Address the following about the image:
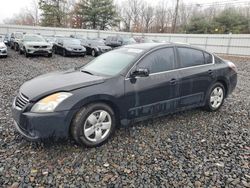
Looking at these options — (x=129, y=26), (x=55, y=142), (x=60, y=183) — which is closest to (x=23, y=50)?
(x=55, y=142)

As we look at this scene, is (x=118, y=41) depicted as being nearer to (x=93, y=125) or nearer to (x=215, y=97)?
(x=215, y=97)

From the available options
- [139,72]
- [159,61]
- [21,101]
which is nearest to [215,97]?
[159,61]

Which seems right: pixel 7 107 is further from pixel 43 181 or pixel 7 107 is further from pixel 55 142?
pixel 43 181

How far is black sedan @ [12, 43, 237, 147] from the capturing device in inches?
130

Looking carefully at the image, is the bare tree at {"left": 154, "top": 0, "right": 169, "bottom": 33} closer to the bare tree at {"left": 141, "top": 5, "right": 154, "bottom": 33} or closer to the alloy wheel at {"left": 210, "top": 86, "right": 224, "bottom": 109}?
the bare tree at {"left": 141, "top": 5, "right": 154, "bottom": 33}

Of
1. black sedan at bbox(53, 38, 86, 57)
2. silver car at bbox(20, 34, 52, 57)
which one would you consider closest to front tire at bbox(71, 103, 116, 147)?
silver car at bbox(20, 34, 52, 57)

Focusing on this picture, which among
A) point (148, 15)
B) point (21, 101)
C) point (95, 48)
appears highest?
point (148, 15)

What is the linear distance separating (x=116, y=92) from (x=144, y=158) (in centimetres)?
107

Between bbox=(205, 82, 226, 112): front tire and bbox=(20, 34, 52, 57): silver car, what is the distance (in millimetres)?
12191

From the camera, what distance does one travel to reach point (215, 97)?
5258mm

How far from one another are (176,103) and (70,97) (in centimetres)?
207

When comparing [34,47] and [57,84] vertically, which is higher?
[57,84]

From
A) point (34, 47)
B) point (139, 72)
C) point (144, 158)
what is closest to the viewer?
point (144, 158)

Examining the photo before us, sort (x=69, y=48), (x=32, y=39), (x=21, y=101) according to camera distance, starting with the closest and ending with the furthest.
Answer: (x=21, y=101) → (x=32, y=39) → (x=69, y=48)
